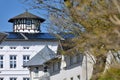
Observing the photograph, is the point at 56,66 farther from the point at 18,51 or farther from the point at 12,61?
the point at 12,61

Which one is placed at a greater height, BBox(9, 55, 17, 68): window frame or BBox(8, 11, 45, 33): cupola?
BBox(8, 11, 45, 33): cupola

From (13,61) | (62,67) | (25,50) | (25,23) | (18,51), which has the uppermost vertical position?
(25,23)

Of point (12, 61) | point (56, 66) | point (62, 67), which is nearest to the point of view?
point (62, 67)

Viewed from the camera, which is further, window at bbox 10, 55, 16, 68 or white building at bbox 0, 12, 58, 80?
window at bbox 10, 55, 16, 68

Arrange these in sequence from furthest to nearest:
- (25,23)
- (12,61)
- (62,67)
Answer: (25,23) < (12,61) < (62,67)

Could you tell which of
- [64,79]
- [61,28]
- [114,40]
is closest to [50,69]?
[64,79]

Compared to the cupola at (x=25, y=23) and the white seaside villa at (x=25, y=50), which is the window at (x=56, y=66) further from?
the cupola at (x=25, y=23)

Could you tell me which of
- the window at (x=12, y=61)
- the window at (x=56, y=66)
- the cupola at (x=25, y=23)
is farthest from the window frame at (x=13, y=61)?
the window at (x=56, y=66)

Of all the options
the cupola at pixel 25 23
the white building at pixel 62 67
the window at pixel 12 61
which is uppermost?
the cupola at pixel 25 23

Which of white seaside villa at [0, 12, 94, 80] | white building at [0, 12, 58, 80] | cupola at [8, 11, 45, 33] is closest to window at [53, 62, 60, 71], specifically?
white seaside villa at [0, 12, 94, 80]

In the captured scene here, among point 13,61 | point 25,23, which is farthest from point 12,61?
point 25,23

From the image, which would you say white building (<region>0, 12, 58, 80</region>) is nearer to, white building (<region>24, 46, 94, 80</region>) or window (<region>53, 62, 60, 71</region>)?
white building (<region>24, 46, 94, 80</region>)

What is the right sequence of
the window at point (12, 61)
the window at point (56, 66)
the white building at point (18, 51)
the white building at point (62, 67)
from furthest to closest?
the window at point (12, 61) < the white building at point (18, 51) < the window at point (56, 66) < the white building at point (62, 67)

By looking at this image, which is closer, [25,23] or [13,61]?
→ [13,61]
